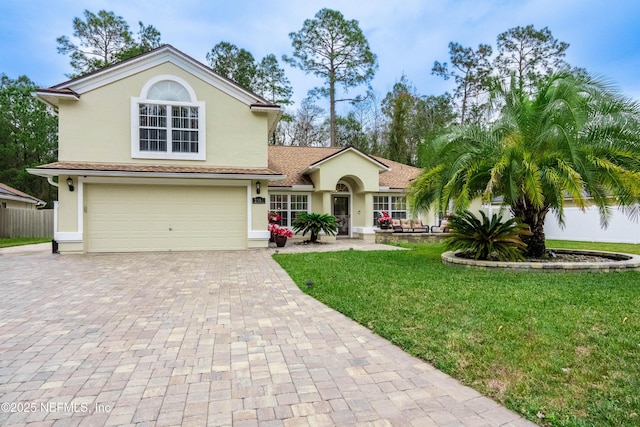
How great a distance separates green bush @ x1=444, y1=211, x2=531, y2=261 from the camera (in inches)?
339

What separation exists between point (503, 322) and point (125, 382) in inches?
169

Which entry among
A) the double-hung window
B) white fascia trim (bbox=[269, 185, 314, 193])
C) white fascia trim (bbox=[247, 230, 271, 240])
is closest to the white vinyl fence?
the double-hung window

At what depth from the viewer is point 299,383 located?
10.3 ft

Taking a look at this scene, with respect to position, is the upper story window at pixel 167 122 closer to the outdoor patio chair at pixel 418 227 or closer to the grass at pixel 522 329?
the grass at pixel 522 329

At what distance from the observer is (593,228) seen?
57.6 ft

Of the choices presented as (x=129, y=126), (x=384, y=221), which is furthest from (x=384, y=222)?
(x=129, y=126)

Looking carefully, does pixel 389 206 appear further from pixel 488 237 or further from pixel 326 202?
pixel 488 237

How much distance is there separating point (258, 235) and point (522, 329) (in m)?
10.6

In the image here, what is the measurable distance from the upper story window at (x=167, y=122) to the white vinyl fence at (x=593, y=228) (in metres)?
16.1

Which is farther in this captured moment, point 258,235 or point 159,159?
point 258,235

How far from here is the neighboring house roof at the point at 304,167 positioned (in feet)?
58.2

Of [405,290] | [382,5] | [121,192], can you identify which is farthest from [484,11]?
[121,192]

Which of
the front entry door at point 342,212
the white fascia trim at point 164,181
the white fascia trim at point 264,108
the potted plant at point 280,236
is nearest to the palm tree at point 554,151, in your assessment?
the potted plant at point 280,236

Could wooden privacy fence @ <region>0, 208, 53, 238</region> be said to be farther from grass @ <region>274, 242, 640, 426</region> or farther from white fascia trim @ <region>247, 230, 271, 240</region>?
grass @ <region>274, 242, 640, 426</region>
